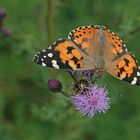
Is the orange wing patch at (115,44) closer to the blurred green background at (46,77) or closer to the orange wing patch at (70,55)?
the orange wing patch at (70,55)

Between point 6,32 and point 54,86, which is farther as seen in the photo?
point 6,32

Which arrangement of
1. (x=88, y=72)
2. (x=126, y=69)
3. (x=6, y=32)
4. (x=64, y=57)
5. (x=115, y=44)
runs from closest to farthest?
(x=64, y=57) → (x=126, y=69) → (x=88, y=72) → (x=115, y=44) → (x=6, y=32)

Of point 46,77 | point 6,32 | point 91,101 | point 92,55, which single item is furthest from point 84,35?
point 6,32

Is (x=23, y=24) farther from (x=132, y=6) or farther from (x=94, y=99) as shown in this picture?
(x=94, y=99)

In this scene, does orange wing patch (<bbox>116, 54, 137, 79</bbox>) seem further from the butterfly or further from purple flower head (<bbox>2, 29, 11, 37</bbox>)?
purple flower head (<bbox>2, 29, 11, 37</bbox>)

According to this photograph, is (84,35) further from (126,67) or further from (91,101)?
(91,101)

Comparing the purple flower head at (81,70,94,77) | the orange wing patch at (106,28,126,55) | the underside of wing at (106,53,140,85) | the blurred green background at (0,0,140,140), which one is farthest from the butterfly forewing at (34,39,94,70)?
the blurred green background at (0,0,140,140)

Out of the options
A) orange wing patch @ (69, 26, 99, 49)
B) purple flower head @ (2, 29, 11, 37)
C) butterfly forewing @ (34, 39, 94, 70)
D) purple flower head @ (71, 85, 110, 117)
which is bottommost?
purple flower head @ (71, 85, 110, 117)
